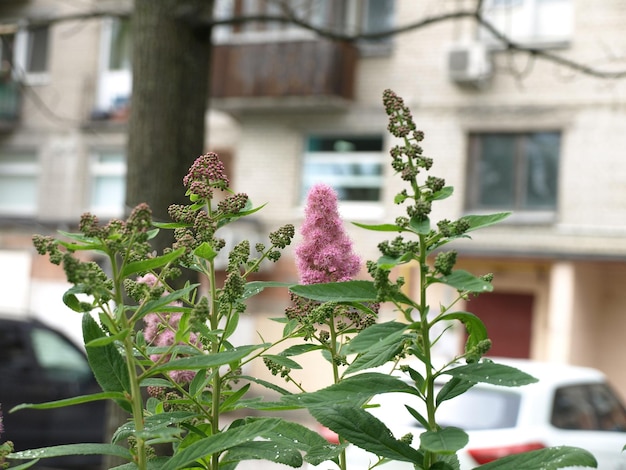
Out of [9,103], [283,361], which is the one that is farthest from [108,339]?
[9,103]

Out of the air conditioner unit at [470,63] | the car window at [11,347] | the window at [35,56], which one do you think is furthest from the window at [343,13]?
the car window at [11,347]

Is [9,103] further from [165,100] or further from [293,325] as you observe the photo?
[293,325]

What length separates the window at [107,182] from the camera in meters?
22.2

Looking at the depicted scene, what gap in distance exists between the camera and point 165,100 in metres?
5.46

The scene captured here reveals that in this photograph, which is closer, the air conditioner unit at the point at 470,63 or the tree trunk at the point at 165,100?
the tree trunk at the point at 165,100

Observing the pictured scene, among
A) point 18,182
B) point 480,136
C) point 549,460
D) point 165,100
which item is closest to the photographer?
point 549,460

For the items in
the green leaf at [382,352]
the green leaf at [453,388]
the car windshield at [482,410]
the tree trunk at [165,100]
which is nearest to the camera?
the green leaf at [382,352]

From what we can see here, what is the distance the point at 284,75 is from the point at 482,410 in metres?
12.5

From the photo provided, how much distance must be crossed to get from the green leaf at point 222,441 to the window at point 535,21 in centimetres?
1669

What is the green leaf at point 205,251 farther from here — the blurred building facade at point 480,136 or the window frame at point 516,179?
the window frame at point 516,179

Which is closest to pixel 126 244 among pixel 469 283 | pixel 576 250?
pixel 469 283

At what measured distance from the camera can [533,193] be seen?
17812 mm

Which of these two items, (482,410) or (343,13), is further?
(343,13)

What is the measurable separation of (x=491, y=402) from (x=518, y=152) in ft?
35.6
